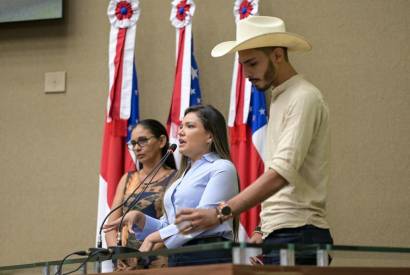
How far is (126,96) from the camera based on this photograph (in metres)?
4.94

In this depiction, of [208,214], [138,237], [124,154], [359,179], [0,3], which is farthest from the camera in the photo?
[0,3]

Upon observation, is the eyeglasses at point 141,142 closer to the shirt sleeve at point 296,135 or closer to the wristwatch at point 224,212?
the shirt sleeve at point 296,135

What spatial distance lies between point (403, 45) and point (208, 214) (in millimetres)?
2704

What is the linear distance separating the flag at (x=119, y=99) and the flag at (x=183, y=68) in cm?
28

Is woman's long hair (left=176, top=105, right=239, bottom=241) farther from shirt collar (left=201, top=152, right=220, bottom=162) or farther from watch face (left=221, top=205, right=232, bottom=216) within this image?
watch face (left=221, top=205, right=232, bottom=216)

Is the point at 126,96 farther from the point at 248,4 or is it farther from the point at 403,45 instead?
the point at 403,45

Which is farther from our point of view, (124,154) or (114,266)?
(124,154)

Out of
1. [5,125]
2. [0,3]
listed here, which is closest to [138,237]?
[5,125]

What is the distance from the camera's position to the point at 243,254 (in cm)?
196

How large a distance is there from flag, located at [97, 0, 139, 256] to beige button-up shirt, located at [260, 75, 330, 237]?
2398 mm

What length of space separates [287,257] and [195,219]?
34 cm

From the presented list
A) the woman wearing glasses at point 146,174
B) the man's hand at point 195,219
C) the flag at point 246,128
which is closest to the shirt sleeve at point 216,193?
the man's hand at point 195,219

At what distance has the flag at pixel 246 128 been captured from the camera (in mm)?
4590

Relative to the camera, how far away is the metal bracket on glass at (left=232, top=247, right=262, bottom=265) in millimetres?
1950
